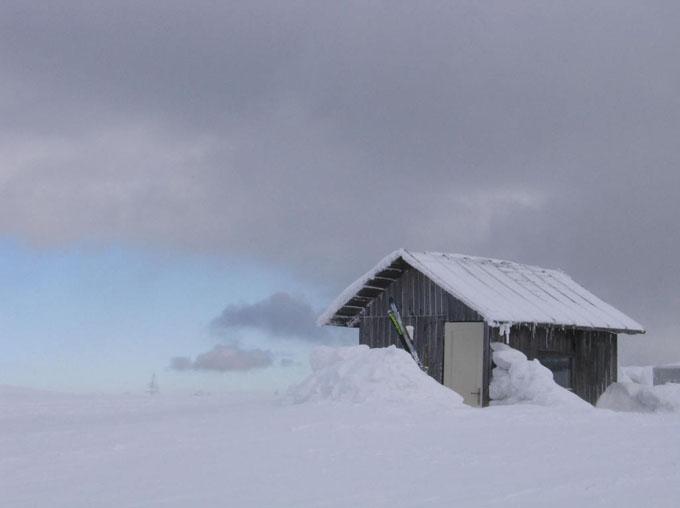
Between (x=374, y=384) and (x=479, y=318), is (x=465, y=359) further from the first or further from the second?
(x=374, y=384)

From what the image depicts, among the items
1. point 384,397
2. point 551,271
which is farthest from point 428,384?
point 551,271

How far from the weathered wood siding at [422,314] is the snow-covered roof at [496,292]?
0.44 metres

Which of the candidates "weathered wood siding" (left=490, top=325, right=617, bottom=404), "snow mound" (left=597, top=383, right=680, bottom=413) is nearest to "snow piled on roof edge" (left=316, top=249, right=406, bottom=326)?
"weathered wood siding" (left=490, top=325, right=617, bottom=404)

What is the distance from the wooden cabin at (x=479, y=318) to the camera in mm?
21500

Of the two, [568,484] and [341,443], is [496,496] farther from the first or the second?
[341,443]

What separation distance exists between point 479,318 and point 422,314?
2.16 meters

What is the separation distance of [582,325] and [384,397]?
9.62 m

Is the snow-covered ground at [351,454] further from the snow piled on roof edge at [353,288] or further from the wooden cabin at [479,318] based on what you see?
the snow piled on roof edge at [353,288]

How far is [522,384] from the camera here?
20.0m

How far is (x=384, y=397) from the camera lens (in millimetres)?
16344

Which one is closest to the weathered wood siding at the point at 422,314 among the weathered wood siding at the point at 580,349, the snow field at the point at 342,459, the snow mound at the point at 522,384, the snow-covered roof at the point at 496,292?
the snow-covered roof at the point at 496,292

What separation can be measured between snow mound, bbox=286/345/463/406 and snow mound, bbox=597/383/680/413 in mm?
10279

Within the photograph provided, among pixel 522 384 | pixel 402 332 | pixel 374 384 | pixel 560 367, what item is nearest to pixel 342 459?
pixel 374 384

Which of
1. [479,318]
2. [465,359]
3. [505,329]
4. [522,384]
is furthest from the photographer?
[465,359]
